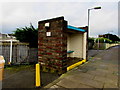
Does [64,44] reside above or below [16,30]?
below

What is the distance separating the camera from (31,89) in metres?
2.74

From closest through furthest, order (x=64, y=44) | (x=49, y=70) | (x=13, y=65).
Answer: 1. (x=64, y=44)
2. (x=49, y=70)
3. (x=13, y=65)

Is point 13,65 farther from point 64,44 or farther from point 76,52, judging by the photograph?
point 76,52

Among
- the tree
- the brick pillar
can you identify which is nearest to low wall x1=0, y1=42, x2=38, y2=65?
the tree

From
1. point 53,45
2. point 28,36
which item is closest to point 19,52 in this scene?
point 28,36

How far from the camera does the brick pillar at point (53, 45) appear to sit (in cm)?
404

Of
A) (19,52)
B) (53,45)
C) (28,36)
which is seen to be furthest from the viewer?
(28,36)

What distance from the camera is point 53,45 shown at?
4320 mm

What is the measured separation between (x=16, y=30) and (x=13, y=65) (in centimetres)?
331

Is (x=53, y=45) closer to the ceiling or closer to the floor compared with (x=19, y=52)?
closer to the ceiling

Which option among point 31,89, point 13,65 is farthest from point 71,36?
point 31,89

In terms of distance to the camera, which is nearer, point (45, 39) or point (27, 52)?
point (45, 39)

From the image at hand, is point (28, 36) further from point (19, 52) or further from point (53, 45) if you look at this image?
point (53, 45)

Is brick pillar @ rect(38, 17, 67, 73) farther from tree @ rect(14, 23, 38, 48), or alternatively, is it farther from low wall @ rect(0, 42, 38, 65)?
tree @ rect(14, 23, 38, 48)
